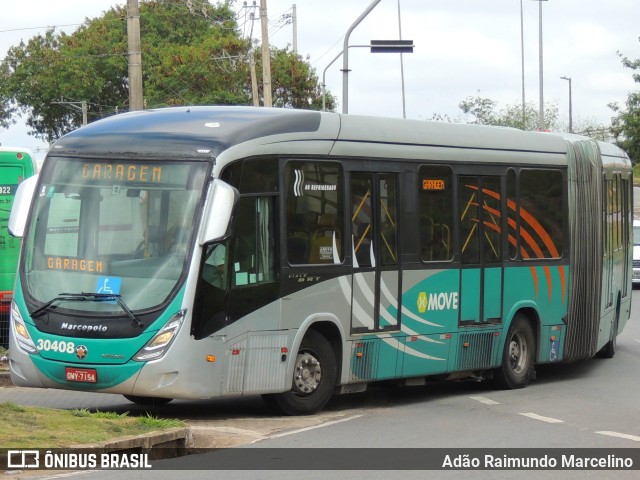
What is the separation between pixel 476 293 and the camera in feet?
53.1

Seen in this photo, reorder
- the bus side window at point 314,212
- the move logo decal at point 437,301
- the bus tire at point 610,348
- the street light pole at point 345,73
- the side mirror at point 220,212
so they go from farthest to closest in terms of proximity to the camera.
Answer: the street light pole at point 345,73 → the bus tire at point 610,348 → the move logo decal at point 437,301 → the bus side window at point 314,212 → the side mirror at point 220,212

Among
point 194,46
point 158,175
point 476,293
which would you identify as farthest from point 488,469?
point 194,46

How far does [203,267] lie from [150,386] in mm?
1226

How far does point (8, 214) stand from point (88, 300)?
653cm

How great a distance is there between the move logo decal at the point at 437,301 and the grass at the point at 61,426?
14.5 ft

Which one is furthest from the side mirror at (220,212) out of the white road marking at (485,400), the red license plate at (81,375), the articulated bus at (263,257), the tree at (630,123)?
the tree at (630,123)

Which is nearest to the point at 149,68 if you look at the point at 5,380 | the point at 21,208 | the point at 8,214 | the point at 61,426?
the point at 8,214

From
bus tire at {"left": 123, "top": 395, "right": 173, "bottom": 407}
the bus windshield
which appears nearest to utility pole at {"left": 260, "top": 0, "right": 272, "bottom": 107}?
bus tire at {"left": 123, "top": 395, "right": 173, "bottom": 407}

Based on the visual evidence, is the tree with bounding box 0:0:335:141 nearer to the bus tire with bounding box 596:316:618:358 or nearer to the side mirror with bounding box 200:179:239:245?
the bus tire with bounding box 596:316:618:358

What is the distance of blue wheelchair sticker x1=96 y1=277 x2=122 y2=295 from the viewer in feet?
40.7

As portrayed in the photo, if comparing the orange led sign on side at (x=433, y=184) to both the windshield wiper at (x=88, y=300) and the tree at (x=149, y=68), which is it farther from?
the tree at (x=149, y=68)

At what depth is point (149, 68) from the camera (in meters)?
68.5

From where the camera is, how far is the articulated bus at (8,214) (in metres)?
18.3

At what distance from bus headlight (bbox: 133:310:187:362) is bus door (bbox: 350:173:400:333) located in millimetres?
2589
